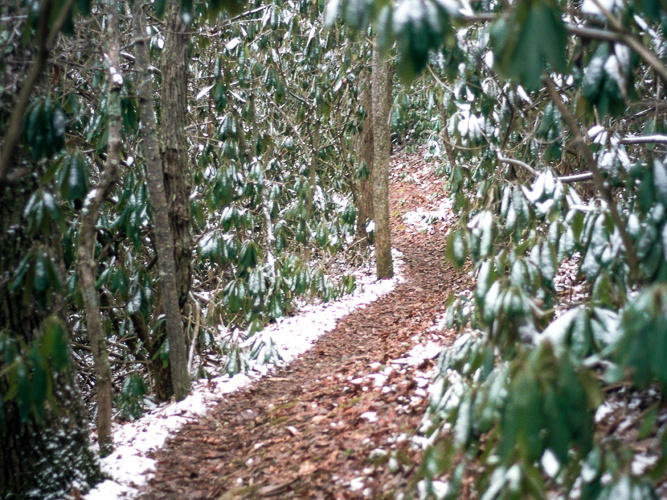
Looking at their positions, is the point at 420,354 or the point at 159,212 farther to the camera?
the point at 420,354

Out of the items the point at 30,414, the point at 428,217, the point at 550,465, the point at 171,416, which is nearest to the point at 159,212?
the point at 171,416

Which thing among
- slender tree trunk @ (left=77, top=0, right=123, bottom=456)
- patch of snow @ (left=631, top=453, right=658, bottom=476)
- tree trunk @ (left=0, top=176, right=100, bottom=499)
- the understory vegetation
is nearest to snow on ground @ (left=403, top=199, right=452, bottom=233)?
the understory vegetation

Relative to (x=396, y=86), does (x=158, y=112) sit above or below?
below

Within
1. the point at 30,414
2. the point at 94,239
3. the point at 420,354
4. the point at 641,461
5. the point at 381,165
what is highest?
the point at 381,165

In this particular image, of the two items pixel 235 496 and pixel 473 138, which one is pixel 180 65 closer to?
pixel 473 138

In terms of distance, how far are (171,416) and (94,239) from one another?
5.18ft

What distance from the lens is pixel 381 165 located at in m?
8.61

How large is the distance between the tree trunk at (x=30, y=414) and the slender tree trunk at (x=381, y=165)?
6.52 metres

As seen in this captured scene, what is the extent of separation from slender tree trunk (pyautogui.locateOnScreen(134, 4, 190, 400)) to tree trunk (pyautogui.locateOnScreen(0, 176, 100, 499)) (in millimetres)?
1066

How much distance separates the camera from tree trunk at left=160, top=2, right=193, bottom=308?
4.14m

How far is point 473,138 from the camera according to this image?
3.76 m

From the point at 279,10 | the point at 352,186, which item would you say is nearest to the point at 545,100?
the point at 279,10

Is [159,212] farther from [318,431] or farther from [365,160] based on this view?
[365,160]

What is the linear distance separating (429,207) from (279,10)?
363 inches
